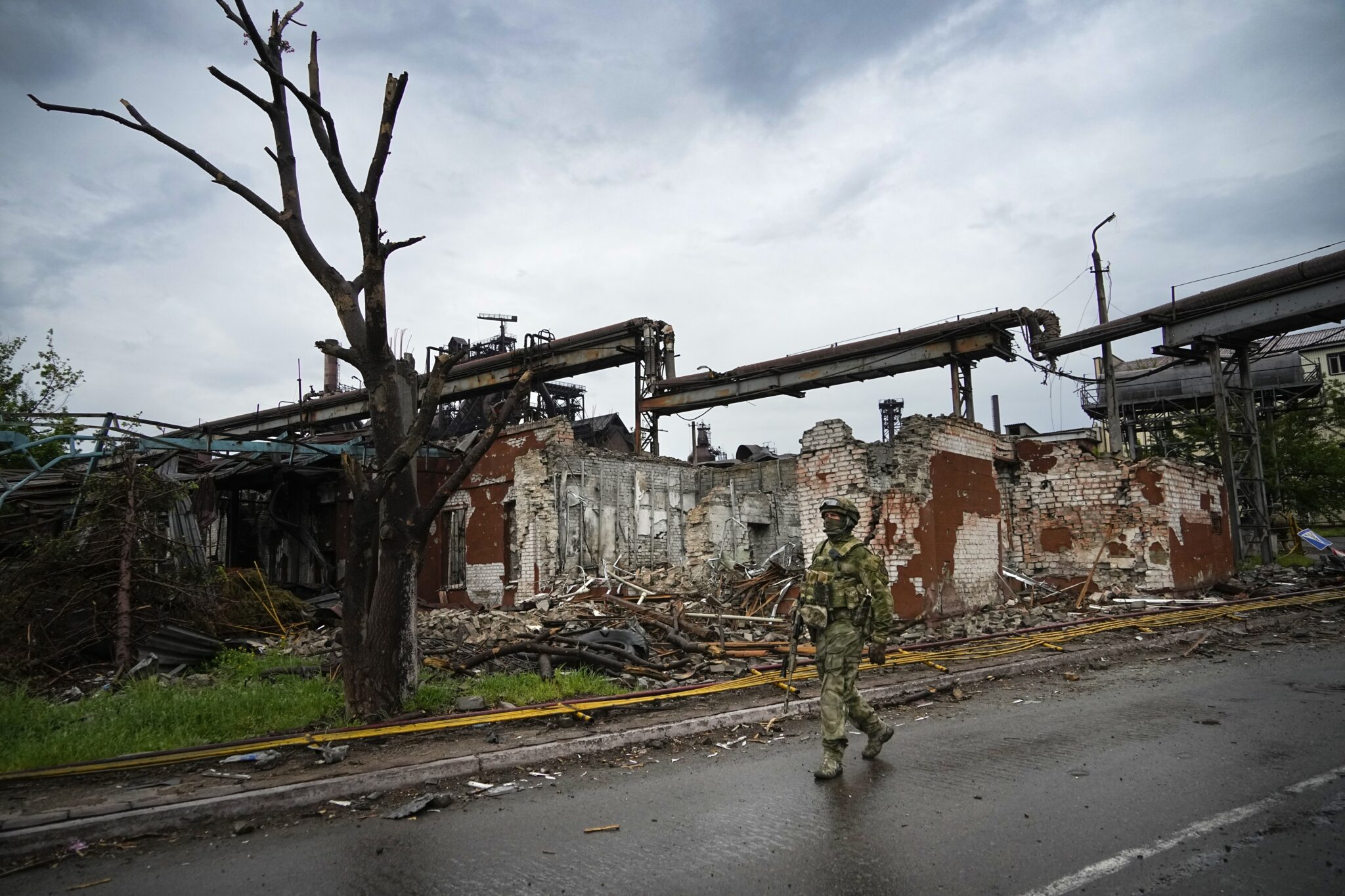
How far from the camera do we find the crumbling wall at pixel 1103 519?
1427 centimetres

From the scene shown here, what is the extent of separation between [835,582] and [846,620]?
27cm

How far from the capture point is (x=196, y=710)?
21.7 ft

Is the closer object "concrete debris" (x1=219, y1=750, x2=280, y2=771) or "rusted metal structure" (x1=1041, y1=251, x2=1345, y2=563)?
"concrete debris" (x1=219, y1=750, x2=280, y2=771)

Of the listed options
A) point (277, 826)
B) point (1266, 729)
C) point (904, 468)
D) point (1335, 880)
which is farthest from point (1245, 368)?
point (277, 826)

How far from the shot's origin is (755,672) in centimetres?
862

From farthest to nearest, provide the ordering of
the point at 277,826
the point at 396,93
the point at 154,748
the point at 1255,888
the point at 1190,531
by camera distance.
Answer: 1. the point at 1190,531
2. the point at 396,93
3. the point at 154,748
4. the point at 277,826
5. the point at 1255,888

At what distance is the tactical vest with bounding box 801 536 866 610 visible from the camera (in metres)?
5.66

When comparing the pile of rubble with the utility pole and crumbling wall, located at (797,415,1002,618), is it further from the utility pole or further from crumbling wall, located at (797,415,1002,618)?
the utility pole

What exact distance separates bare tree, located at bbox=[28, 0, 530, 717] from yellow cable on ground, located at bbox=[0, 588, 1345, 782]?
1.97 feet

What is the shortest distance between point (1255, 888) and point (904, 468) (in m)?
9.81

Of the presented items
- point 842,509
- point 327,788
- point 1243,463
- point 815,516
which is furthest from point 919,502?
point 1243,463

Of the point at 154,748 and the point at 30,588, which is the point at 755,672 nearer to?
the point at 154,748

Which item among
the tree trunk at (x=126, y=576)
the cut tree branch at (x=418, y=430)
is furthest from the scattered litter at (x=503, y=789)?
the tree trunk at (x=126, y=576)

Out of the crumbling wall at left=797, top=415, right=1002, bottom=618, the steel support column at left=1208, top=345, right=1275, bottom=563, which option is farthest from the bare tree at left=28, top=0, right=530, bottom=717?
the steel support column at left=1208, top=345, right=1275, bottom=563
